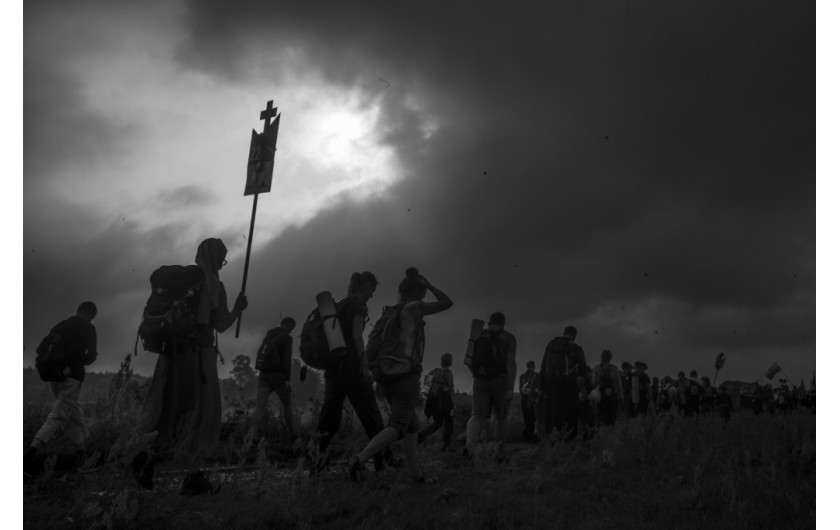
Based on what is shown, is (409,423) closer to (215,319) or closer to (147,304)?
(215,319)

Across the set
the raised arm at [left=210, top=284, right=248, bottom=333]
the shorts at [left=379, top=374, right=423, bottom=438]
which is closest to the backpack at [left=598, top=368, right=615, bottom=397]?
the shorts at [left=379, top=374, right=423, bottom=438]

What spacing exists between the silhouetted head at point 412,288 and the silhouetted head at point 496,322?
9.69ft

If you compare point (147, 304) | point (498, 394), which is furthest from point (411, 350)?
point (498, 394)

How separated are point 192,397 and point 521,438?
937cm

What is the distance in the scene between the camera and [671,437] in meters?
9.03

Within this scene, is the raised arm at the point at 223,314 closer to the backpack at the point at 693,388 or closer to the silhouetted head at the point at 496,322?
the silhouetted head at the point at 496,322

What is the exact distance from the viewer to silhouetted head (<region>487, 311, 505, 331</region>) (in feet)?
28.9

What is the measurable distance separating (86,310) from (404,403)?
3839 millimetres

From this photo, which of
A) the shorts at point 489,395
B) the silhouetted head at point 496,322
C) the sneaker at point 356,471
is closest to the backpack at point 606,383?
the silhouetted head at point 496,322

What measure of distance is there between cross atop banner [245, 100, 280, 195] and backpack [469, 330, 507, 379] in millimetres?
3687

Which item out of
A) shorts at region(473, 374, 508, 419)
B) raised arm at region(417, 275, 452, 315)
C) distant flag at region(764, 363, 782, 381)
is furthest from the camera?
distant flag at region(764, 363, 782, 381)

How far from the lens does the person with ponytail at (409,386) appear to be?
553 centimetres

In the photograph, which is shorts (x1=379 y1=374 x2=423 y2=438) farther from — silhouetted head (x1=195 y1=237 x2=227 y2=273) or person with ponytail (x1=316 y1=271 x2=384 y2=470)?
silhouetted head (x1=195 y1=237 x2=227 y2=273)

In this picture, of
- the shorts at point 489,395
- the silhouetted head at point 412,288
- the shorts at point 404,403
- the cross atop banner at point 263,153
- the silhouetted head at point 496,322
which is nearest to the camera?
the shorts at point 404,403
